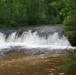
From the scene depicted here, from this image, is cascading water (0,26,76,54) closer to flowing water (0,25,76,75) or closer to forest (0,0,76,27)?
flowing water (0,25,76,75)

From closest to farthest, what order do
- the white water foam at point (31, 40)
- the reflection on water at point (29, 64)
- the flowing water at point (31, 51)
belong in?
the reflection on water at point (29, 64) < the flowing water at point (31, 51) < the white water foam at point (31, 40)

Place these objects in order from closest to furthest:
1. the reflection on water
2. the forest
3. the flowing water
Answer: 1. the reflection on water
2. the flowing water
3. the forest

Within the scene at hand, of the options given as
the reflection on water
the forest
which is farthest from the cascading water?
the forest

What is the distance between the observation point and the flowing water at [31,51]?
1148 centimetres

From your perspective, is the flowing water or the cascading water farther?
the cascading water

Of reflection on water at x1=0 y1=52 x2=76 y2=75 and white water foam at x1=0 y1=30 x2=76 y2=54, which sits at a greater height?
reflection on water at x1=0 y1=52 x2=76 y2=75

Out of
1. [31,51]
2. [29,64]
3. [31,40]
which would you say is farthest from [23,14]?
[29,64]

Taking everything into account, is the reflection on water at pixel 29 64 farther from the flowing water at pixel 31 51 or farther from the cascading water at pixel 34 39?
the cascading water at pixel 34 39

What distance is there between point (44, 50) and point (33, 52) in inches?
34.2

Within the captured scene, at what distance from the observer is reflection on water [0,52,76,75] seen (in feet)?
35.9

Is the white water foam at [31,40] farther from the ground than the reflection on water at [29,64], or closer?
closer

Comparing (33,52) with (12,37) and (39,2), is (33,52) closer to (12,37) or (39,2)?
(12,37)

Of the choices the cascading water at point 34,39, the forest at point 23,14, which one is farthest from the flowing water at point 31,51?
the forest at point 23,14

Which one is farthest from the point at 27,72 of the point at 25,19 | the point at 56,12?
the point at 56,12
